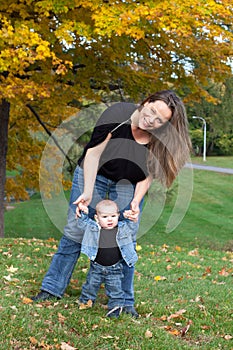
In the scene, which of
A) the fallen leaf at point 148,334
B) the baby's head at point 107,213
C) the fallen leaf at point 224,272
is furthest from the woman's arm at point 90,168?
the fallen leaf at point 224,272

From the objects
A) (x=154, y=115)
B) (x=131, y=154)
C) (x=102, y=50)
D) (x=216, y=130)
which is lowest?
(x=216, y=130)

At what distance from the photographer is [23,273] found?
195 inches

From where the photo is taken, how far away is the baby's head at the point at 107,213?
360cm

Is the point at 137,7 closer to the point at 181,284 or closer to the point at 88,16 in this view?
the point at 88,16

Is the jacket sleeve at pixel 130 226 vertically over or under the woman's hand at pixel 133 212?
under

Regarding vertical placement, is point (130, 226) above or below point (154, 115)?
below

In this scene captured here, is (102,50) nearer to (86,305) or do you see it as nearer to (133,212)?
(133,212)

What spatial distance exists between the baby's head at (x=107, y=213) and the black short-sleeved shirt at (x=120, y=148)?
0.23m

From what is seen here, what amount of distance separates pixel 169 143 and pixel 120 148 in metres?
0.35

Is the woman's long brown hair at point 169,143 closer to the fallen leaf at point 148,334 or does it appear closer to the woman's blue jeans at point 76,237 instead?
the woman's blue jeans at point 76,237

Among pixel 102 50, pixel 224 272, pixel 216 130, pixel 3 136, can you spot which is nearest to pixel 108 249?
pixel 224 272

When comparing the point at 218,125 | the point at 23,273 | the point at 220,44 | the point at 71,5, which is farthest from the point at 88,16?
the point at 218,125

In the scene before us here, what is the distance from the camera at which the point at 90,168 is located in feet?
11.9

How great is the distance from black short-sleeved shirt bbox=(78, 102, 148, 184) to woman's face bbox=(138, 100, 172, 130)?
184 mm
